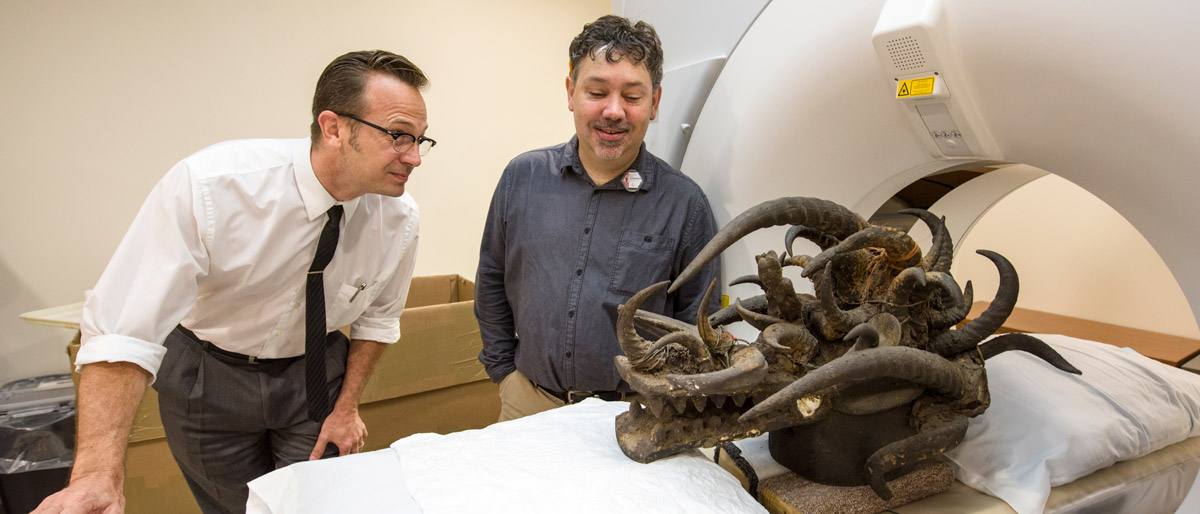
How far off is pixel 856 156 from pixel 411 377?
6.26 ft

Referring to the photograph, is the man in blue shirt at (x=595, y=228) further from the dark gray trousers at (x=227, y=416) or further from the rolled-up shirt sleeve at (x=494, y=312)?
the dark gray trousers at (x=227, y=416)

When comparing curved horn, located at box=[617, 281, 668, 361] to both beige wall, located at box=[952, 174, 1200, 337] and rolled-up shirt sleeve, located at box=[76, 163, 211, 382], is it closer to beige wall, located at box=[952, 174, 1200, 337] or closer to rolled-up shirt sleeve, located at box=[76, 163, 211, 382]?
rolled-up shirt sleeve, located at box=[76, 163, 211, 382]

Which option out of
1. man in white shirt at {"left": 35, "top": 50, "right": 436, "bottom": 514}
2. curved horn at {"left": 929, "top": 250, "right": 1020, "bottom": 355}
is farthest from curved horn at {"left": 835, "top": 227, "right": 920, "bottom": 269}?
man in white shirt at {"left": 35, "top": 50, "right": 436, "bottom": 514}

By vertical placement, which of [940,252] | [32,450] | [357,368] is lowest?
[32,450]

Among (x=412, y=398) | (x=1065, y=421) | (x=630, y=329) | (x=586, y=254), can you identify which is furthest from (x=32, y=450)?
(x=1065, y=421)

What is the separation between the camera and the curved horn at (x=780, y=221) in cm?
95

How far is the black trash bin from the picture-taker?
80.7 inches

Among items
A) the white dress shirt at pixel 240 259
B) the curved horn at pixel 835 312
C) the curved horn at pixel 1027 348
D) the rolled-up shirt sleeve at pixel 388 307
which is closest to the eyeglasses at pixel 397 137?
the white dress shirt at pixel 240 259

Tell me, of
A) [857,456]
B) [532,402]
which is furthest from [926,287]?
[532,402]

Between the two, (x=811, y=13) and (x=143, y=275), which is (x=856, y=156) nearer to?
(x=811, y=13)

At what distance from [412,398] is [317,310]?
1.28 meters

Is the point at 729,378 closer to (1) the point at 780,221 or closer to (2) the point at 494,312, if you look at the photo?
(1) the point at 780,221

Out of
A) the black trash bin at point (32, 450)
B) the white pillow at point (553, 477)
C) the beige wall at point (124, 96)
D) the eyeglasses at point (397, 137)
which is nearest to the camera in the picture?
the white pillow at point (553, 477)

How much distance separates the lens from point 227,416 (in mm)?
1401
